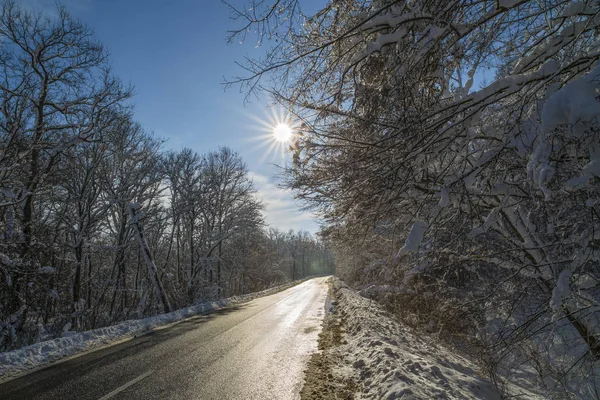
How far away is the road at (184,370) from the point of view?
4.54 m

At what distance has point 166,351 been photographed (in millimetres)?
7152

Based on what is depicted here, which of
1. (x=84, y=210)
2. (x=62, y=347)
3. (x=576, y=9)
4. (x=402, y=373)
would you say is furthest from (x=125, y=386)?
(x=84, y=210)

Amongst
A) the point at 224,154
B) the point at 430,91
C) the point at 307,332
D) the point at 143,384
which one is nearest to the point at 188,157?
the point at 224,154

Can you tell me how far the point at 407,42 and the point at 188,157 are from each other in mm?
24752

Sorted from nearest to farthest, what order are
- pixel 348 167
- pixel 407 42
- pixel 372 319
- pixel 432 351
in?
1. pixel 407 42
2. pixel 348 167
3. pixel 432 351
4. pixel 372 319

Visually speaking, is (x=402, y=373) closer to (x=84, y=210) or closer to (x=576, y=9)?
(x=576, y=9)

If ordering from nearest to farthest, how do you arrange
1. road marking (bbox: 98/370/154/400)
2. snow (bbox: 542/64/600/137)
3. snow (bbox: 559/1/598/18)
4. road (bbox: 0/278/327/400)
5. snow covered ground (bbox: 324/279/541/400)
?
snow (bbox: 542/64/600/137) → snow (bbox: 559/1/598/18) → snow covered ground (bbox: 324/279/541/400) → road marking (bbox: 98/370/154/400) → road (bbox: 0/278/327/400)

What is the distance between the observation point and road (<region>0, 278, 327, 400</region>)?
4535 millimetres

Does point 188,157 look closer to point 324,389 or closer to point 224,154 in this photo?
point 224,154

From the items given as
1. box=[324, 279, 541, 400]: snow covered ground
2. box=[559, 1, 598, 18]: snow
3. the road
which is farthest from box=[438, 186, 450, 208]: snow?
the road

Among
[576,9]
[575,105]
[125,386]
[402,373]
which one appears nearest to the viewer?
[575,105]

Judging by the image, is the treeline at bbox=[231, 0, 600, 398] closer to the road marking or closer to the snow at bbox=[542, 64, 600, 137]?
the snow at bbox=[542, 64, 600, 137]

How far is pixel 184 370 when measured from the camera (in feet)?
18.4

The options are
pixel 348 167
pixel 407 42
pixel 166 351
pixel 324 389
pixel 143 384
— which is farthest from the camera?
pixel 166 351
